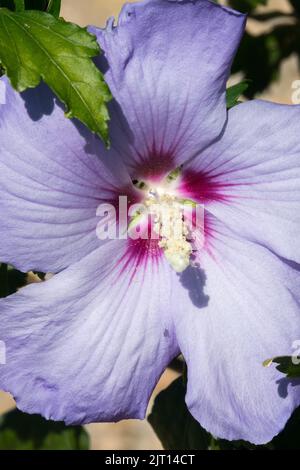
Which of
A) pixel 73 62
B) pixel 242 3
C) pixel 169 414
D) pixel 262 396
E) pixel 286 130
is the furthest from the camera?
pixel 242 3

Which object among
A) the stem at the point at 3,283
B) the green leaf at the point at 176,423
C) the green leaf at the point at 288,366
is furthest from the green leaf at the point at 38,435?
the green leaf at the point at 288,366

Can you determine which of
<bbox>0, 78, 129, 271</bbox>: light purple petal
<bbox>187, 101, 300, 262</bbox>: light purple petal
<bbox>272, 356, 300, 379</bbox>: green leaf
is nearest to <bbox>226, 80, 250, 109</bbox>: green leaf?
<bbox>187, 101, 300, 262</bbox>: light purple petal

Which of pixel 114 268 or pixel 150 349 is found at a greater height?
pixel 114 268

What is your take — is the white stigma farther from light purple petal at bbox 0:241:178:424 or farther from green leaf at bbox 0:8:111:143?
green leaf at bbox 0:8:111:143

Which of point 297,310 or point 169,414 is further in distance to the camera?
point 169,414

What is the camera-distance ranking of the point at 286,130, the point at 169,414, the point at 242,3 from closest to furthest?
1. the point at 286,130
2. the point at 169,414
3. the point at 242,3

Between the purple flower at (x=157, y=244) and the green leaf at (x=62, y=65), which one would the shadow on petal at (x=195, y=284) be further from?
the green leaf at (x=62, y=65)
